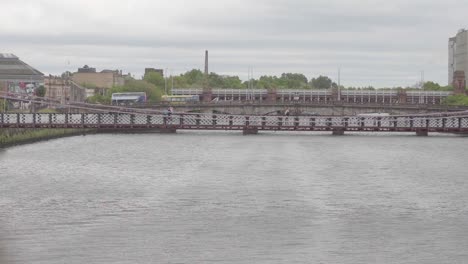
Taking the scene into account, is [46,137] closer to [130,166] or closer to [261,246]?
[130,166]

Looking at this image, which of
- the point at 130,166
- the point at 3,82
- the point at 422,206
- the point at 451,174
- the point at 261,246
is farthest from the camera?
the point at 3,82

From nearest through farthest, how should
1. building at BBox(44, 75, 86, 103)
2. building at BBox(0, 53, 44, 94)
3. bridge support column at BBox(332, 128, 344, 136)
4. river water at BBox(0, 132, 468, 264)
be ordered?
river water at BBox(0, 132, 468, 264)
bridge support column at BBox(332, 128, 344, 136)
building at BBox(0, 53, 44, 94)
building at BBox(44, 75, 86, 103)

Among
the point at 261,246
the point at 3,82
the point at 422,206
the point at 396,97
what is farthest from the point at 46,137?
the point at 396,97

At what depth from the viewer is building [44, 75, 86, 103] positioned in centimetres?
18250

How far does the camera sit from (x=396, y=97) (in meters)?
177

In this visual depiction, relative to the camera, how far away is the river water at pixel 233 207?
2830cm

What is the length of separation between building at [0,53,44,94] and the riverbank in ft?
243

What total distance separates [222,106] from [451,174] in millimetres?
71815

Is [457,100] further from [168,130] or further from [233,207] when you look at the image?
[233,207]

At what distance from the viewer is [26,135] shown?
78.1 m

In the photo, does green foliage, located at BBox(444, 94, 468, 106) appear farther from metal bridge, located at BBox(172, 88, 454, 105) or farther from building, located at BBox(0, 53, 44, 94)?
building, located at BBox(0, 53, 44, 94)

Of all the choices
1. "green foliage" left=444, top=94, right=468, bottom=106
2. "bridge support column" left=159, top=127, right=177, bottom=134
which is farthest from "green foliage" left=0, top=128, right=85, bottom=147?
"green foliage" left=444, top=94, right=468, bottom=106

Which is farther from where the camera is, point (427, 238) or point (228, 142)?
point (228, 142)

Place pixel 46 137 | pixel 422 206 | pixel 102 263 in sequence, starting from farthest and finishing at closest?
pixel 46 137
pixel 422 206
pixel 102 263
